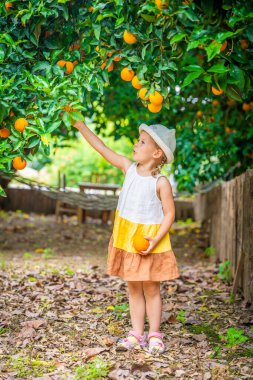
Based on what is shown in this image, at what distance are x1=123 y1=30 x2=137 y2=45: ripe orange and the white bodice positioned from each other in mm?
750

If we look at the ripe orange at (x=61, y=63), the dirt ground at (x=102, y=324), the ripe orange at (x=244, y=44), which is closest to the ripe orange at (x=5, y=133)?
the ripe orange at (x=61, y=63)

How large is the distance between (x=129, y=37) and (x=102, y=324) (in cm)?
188

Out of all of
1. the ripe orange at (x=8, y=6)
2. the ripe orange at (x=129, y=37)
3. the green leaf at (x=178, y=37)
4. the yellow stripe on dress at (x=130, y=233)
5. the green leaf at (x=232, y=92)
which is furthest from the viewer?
the yellow stripe on dress at (x=130, y=233)

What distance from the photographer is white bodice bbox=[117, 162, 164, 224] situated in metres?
3.19

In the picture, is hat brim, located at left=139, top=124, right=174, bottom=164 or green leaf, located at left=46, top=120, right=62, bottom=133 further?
hat brim, located at left=139, top=124, right=174, bottom=164

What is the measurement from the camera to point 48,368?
9.62ft

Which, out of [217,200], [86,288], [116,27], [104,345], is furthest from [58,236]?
[116,27]

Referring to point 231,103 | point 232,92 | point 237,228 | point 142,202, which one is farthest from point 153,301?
point 231,103

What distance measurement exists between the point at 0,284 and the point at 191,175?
2866mm

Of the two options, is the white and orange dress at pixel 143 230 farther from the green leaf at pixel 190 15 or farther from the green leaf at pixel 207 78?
the green leaf at pixel 190 15

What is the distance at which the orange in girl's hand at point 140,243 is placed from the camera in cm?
313

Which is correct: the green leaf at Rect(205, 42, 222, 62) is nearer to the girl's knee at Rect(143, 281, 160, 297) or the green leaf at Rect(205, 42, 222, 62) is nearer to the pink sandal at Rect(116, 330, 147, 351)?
the girl's knee at Rect(143, 281, 160, 297)

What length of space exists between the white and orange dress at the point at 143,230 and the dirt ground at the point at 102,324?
0.46 m

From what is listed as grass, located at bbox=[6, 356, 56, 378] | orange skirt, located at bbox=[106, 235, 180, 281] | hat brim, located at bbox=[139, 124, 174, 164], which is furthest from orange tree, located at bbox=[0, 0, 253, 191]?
grass, located at bbox=[6, 356, 56, 378]
